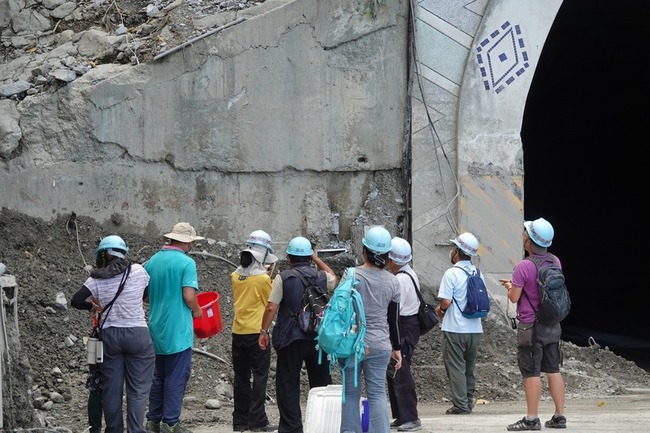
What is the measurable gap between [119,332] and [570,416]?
14.3 ft

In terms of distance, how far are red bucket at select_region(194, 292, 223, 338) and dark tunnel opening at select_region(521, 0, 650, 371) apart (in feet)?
43.4

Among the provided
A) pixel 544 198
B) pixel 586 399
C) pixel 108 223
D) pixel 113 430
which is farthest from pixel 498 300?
pixel 544 198

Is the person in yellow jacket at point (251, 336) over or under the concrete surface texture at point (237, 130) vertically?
under

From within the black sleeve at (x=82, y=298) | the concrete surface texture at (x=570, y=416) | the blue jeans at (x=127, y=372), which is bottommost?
the concrete surface texture at (x=570, y=416)

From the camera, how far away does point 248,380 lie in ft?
34.7

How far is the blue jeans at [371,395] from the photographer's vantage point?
8500 mm

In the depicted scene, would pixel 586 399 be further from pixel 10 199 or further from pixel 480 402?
pixel 10 199

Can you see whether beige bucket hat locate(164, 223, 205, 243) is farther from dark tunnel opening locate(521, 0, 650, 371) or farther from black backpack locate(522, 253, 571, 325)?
dark tunnel opening locate(521, 0, 650, 371)

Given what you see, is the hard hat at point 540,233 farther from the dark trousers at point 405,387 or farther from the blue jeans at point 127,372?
the blue jeans at point 127,372

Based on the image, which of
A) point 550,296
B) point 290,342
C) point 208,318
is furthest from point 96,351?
point 550,296

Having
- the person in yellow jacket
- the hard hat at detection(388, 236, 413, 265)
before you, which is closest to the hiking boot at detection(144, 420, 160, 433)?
the person in yellow jacket

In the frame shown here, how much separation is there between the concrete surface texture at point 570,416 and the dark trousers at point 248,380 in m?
0.32

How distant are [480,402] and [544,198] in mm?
14884

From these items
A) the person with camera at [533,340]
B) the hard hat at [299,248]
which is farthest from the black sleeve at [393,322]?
the person with camera at [533,340]
